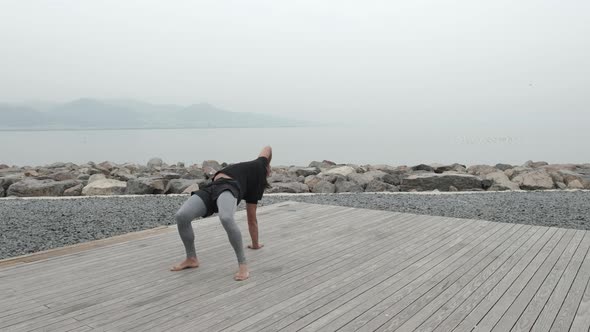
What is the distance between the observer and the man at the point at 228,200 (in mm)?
3934

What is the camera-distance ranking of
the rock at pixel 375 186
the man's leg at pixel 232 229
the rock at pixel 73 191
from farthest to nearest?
1. the rock at pixel 375 186
2. the rock at pixel 73 191
3. the man's leg at pixel 232 229

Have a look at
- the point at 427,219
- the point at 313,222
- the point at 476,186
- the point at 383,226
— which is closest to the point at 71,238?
the point at 313,222

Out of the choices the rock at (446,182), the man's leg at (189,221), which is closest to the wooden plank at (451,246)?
the man's leg at (189,221)

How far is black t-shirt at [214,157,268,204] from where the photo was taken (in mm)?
4297

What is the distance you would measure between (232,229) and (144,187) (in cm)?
747

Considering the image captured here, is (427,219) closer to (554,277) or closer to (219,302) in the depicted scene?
(554,277)

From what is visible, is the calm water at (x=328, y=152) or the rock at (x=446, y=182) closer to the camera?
the rock at (x=446, y=182)

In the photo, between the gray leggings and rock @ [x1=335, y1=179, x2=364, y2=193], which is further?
rock @ [x1=335, y1=179, x2=364, y2=193]

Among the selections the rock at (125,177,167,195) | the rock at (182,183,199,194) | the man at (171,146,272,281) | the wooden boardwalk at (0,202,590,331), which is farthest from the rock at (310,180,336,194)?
the man at (171,146,272,281)

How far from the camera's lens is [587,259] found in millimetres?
4496

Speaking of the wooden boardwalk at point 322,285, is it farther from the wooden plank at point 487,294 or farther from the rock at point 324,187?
the rock at point 324,187

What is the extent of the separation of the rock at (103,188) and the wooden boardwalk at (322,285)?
5.98 metres

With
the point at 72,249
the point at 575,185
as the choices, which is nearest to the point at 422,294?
the point at 72,249

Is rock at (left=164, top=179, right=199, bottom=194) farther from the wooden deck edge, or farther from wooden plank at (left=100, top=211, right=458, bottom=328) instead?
wooden plank at (left=100, top=211, right=458, bottom=328)
